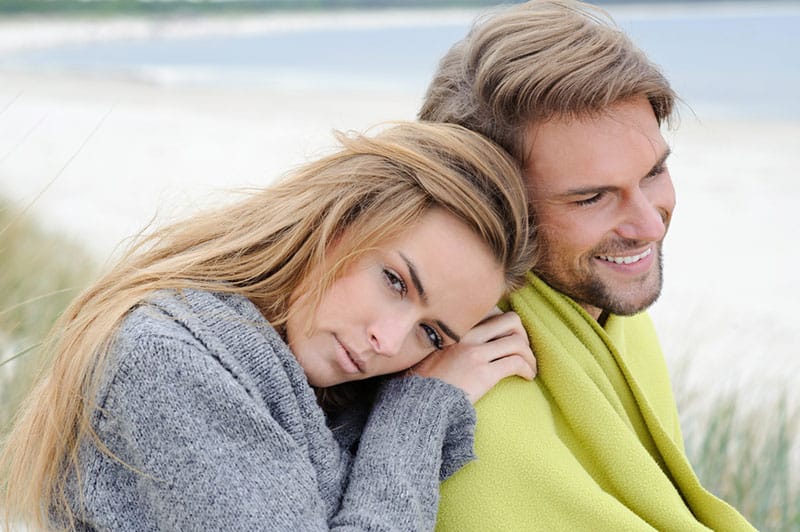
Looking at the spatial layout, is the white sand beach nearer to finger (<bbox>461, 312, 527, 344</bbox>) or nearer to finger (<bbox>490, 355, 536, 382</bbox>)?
finger (<bbox>461, 312, 527, 344</bbox>)

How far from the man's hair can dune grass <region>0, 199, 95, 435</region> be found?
123cm

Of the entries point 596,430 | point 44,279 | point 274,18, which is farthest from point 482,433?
point 274,18

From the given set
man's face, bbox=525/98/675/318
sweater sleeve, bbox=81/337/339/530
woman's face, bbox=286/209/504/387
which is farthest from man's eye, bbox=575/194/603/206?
sweater sleeve, bbox=81/337/339/530

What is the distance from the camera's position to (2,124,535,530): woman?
5.84 ft

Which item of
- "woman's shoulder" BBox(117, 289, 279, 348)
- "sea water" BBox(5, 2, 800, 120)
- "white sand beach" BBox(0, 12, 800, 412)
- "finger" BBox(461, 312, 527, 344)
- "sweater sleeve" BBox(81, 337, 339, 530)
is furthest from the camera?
"sea water" BBox(5, 2, 800, 120)

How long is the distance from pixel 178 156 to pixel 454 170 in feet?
36.4

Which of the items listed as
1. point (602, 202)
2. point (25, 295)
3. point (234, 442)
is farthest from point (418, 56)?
point (234, 442)

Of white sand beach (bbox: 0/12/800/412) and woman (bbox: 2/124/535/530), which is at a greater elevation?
woman (bbox: 2/124/535/530)

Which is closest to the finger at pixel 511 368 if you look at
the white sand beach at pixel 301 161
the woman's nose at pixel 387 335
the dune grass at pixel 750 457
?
the woman's nose at pixel 387 335

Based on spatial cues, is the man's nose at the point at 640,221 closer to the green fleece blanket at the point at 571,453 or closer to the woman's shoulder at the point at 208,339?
the green fleece blanket at the point at 571,453

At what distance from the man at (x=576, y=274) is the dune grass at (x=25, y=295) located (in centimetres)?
126

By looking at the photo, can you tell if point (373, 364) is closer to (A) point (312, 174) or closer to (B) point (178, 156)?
(A) point (312, 174)

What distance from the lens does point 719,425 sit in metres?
3.72

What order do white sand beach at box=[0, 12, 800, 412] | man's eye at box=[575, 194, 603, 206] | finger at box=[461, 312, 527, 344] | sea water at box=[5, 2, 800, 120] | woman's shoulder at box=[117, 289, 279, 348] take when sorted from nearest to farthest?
1. woman's shoulder at box=[117, 289, 279, 348]
2. finger at box=[461, 312, 527, 344]
3. man's eye at box=[575, 194, 603, 206]
4. white sand beach at box=[0, 12, 800, 412]
5. sea water at box=[5, 2, 800, 120]
